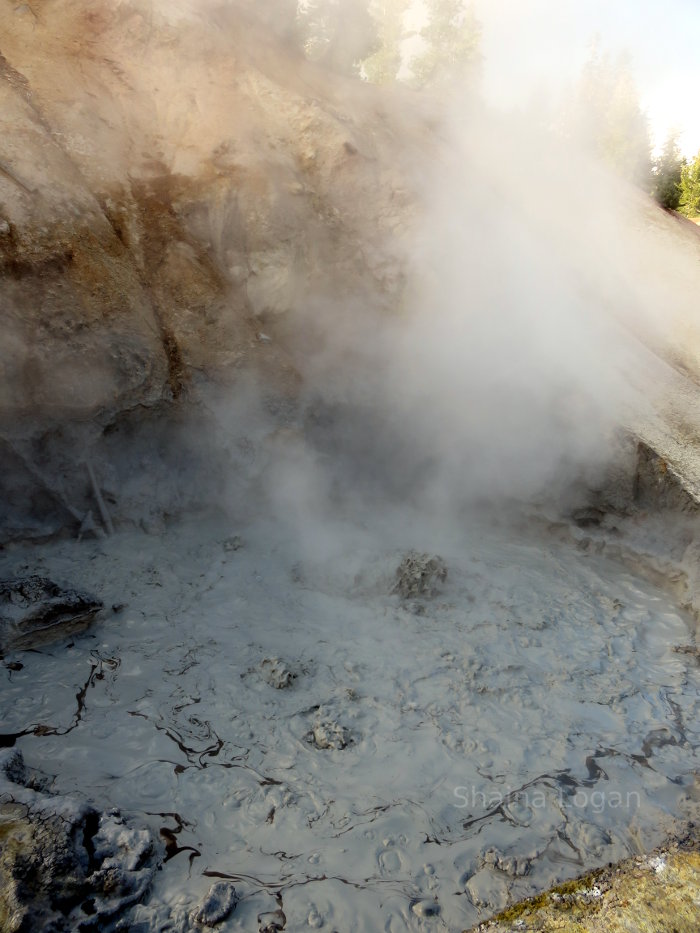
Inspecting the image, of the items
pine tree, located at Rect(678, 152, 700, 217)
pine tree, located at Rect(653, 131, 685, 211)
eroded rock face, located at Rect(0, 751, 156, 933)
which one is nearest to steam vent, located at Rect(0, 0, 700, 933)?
eroded rock face, located at Rect(0, 751, 156, 933)

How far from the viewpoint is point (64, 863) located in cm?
293

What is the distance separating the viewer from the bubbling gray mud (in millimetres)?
3248

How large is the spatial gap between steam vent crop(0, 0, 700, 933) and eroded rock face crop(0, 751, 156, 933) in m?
0.02

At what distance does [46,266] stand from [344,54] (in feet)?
25.9

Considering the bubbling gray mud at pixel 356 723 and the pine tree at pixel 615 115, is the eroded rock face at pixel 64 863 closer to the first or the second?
the bubbling gray mud at pixel 356 723

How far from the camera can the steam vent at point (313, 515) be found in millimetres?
3320

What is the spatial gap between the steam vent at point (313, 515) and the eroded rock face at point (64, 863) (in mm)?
16

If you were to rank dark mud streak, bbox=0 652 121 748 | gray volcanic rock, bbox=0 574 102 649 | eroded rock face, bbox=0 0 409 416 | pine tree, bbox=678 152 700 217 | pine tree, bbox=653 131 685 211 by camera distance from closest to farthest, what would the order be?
1. dark mud streak, bbox=0 652 121 748
2. gray volcanic rock, bbox=0 574 102 649
3. eroded rock face, bbox=0 0 409 416
4. pine tree, bbox=653 131 685 211
5. pine tree, bbox=678 152 700 217

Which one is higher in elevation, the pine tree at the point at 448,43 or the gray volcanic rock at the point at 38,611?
the pine tree at the point at 448,43

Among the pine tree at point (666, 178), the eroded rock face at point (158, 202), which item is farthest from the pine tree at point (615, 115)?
the eroded rock face at point (158, 202)

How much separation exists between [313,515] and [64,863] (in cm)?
394

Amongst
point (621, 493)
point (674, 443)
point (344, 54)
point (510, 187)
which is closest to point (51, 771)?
point (621, 493)

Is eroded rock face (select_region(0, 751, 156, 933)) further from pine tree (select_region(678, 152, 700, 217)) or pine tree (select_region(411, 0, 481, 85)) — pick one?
pine tree (select_region(678, 152, 700, 217))

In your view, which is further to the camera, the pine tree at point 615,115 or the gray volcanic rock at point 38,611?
the pine tree at point 615,115
